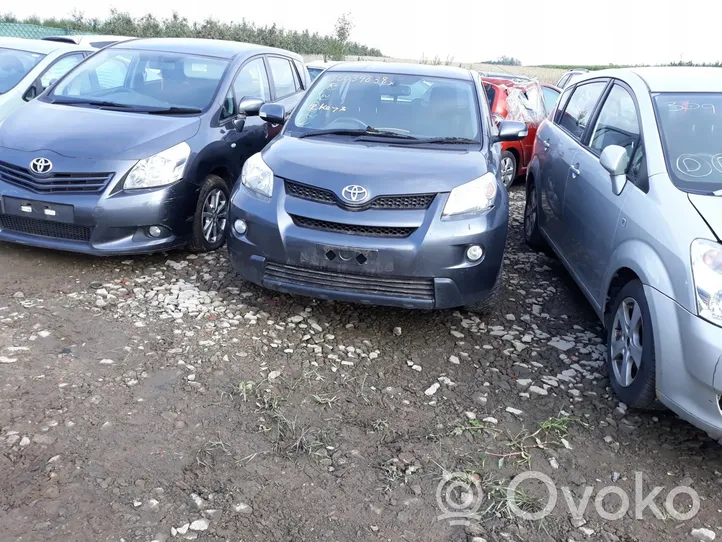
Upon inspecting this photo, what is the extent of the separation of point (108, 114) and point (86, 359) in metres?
2.55

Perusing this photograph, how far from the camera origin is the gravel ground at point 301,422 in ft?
8.55

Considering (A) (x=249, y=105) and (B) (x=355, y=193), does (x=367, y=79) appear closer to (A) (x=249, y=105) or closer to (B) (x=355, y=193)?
(A) (x=249, y=105)

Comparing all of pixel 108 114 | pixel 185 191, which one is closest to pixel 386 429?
pixel 185 191

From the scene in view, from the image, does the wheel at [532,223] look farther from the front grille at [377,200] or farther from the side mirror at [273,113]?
the side mirror at [273,113]

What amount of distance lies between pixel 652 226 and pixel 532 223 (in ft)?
9.44

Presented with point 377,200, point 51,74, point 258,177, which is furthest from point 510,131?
point 51,74

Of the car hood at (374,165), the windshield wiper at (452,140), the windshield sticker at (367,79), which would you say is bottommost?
the car hood at (374,165)

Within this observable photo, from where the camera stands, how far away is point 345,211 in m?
3.96

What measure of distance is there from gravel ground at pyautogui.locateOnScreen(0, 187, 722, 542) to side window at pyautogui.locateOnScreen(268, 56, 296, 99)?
9.93 feet

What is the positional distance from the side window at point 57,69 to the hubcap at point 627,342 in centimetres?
641

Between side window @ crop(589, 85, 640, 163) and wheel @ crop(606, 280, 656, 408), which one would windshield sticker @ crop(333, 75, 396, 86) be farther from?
wheel @ crop(606, 280, 656, 408)

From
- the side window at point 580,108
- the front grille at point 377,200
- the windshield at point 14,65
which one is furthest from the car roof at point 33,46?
the side window at point 580,108

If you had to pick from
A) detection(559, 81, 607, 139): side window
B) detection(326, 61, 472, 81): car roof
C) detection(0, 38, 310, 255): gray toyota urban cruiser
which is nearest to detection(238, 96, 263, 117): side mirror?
detection(0, 38, 310, 255): gray toyota urban cruiser

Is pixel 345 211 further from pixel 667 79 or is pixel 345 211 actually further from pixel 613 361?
pixel 667 79
